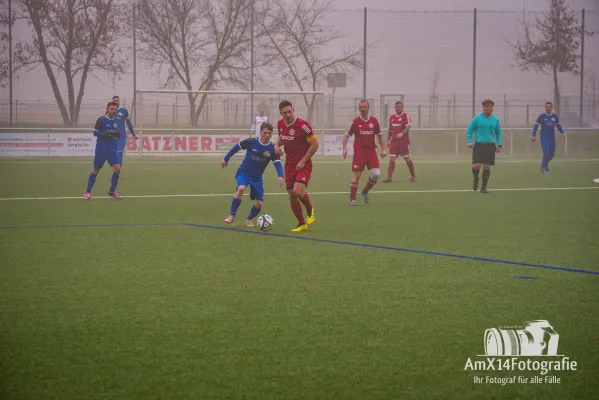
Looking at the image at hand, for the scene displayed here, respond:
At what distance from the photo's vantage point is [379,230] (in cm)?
1218

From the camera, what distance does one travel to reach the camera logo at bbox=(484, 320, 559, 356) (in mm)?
5586

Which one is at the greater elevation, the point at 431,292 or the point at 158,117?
the point at 158,117

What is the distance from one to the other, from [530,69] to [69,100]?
22.5 m

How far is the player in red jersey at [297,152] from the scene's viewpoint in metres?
12.1

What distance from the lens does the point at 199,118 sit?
3722 centimetres

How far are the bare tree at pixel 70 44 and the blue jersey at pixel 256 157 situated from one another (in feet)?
83.2

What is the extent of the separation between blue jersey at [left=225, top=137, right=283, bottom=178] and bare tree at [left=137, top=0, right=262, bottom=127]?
31566mm

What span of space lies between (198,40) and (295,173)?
114 feet

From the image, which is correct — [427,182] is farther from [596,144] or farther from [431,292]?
[596,144]

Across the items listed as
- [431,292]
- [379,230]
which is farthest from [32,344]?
[379,230]

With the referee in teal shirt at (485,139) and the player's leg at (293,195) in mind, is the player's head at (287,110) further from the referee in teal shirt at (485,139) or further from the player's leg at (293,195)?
the referee in teal shirt at (485,139)

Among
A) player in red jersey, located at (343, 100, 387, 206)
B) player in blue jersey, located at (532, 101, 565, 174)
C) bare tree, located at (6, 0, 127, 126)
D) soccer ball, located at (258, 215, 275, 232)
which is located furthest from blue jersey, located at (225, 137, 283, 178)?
bare tree, located at (6, 0, 127, 126)

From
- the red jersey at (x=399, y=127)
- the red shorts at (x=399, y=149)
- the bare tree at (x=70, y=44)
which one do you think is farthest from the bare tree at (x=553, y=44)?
the red shorts at (x=399, y=149)

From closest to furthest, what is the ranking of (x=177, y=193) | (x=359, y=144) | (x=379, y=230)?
(x=379, y=230), (x=359, y=144), (x=177, y=193)
